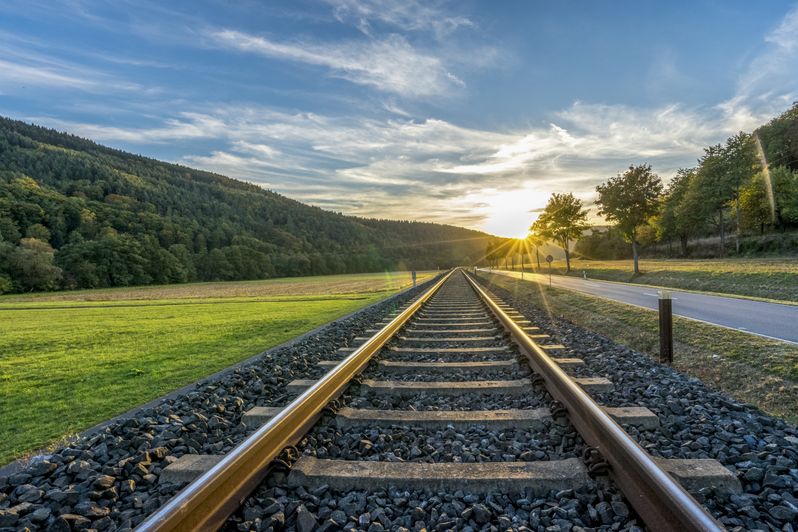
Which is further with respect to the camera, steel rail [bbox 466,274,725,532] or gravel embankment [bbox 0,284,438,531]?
gravel embankment [bbox 0,284,438,531]

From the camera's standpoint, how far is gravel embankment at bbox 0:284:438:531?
2.25 meters

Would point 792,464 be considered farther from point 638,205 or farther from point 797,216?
point 797,216

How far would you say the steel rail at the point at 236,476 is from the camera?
1862mm

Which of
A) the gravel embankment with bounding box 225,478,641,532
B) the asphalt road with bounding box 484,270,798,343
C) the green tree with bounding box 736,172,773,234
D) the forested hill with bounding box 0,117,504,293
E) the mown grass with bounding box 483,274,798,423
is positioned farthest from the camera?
the forested hill with bounding box 0,117,504,293

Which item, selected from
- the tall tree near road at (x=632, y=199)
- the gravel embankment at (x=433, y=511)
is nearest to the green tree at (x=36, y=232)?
the tall tree near road at (x=632, y=199)

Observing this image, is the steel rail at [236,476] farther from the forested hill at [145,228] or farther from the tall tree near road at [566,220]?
the forested hill at [145,228]

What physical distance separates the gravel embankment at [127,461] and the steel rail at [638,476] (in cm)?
254

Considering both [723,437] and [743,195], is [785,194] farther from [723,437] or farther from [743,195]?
[723,437]

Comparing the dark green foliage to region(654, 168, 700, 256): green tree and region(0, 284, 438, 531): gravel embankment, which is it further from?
region(0, 284, 438, 531): gravel embankment

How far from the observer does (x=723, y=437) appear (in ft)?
10.1

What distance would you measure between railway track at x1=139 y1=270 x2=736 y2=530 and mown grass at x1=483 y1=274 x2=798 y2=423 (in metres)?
2.01

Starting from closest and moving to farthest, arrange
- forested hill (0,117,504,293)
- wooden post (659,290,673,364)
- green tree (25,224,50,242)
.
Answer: wooden post (659,290,673,364) → forested hill (0,117,504,293) → green tree (25,224,50,242)

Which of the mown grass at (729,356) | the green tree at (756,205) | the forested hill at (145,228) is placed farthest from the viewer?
the forested hill at (145,228)

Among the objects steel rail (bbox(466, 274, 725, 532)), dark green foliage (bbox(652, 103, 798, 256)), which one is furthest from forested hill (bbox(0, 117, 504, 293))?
dark green foliage (bbox(652, 103, 798, 256))
